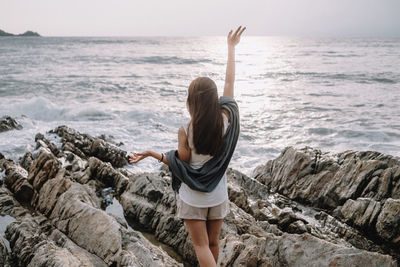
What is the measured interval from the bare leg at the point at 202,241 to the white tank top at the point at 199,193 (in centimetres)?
22

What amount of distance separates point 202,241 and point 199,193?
0.52 meters

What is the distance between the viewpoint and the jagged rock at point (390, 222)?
5402mm

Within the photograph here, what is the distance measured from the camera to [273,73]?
112ft

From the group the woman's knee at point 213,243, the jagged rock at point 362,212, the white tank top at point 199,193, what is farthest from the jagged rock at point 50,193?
the jagged rock at point 362,212

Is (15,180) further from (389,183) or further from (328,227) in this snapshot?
(389,183)

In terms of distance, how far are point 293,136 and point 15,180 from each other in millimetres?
10852

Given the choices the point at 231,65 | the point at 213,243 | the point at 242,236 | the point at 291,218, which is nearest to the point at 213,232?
the point at 213,243

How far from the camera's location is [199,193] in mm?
2762

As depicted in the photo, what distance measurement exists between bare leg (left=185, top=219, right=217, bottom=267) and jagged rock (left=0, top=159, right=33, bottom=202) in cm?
525

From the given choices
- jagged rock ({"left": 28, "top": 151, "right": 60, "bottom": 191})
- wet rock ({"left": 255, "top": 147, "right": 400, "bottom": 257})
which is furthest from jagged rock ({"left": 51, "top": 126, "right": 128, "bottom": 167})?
wet rock ({"left": 255, "top": 147, "right": 400, "bottom": 257})

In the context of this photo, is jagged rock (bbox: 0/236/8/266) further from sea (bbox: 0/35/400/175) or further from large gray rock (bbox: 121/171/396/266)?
sea (bbox: 0/35/400/175)

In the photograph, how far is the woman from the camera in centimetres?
254

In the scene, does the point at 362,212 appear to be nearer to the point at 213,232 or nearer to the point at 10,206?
the point at 213,232

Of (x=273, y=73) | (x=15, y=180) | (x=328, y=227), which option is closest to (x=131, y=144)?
(x=15, y=180)
